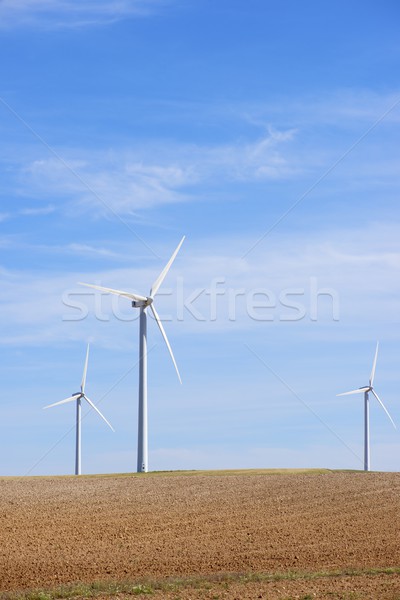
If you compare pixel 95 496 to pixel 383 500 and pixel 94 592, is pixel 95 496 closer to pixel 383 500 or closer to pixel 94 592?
pixel 383 500

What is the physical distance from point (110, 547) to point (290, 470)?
32.9 m

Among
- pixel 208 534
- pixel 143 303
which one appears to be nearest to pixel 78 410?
pixel 143 303

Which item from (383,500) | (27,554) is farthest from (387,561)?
(383,500)

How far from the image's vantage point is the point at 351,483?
49.2 m

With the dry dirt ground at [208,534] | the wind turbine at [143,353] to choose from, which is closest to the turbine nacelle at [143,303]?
the wind turbine at [143,353]

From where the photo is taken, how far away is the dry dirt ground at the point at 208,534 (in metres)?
23.1

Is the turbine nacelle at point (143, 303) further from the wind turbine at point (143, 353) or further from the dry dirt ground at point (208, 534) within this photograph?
the dry dirt ground at point (208, 534)

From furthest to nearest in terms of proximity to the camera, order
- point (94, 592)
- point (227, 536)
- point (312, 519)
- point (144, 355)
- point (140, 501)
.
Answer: point (144, 355) < point (140, 501) < point (312, 519) < point (227, 536) < point (94, 592)

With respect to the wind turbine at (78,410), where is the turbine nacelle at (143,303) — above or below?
above

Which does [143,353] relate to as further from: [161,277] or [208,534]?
[208,534]

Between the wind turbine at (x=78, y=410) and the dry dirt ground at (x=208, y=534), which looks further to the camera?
the wind turbine at (x=78, y=410)

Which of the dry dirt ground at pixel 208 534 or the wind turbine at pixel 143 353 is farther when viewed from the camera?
the wind turbine at pixel 143 353

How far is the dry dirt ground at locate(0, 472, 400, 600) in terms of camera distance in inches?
909

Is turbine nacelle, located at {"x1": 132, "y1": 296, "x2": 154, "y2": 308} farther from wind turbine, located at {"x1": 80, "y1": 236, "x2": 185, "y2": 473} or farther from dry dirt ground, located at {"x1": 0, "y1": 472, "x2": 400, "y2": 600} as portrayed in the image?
dry dirt ground, located at {"x1": 0, "y1": 472, "x2": 400, "y2": 600}
